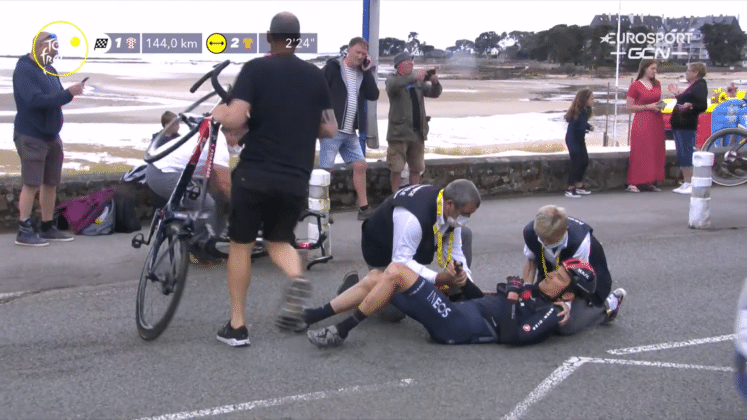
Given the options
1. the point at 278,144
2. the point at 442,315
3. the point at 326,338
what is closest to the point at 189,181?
the point at 278,144

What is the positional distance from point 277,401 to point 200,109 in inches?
288

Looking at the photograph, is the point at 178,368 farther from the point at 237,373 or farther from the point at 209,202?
the point at 209,202

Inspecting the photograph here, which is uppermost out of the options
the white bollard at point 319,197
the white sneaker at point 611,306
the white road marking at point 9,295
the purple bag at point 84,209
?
the white bollard at point 319,197

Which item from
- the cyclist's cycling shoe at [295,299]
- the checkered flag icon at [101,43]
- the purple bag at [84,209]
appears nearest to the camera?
the cyclist's cycling shoe at [295,299]

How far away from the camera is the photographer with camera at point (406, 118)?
35.7ft

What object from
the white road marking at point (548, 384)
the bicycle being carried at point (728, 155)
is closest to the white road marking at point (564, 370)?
the white road marking at point (548, 384)

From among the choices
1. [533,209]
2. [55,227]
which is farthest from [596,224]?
[55,227]

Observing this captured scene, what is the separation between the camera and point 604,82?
24.8 m

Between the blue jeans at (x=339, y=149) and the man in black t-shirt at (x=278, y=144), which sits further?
the blue jeans at (x=339, y=149)

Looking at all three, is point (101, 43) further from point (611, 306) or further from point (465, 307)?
point (611, 306)

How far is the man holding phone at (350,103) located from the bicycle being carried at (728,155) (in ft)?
17.0

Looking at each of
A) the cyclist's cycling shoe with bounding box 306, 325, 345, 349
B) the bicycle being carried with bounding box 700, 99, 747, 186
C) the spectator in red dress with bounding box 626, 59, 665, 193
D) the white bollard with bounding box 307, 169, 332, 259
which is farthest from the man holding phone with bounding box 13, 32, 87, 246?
the bicycle being carried with bounding box 700, 99, 747, 186

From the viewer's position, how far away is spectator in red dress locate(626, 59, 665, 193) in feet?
41.3

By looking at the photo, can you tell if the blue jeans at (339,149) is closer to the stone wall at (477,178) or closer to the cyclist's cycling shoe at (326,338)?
the stone wall at (477,178)
